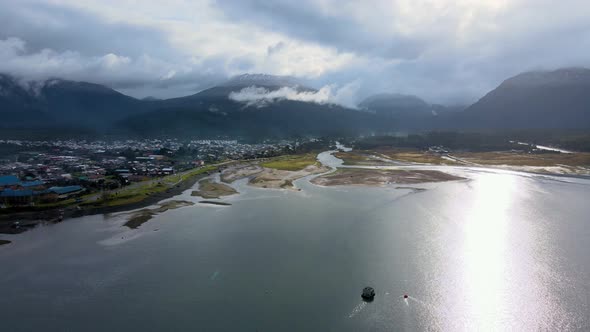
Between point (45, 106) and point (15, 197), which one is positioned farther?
point (45, 106)

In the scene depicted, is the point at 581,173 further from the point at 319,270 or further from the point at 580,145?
the point at 319,270

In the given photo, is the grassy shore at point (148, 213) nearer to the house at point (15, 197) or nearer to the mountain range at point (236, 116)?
the house at point (15, 197)

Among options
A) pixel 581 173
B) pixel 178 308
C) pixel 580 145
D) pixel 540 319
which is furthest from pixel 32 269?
pixel 580 145

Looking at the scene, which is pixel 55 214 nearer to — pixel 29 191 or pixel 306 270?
pixel 29 191

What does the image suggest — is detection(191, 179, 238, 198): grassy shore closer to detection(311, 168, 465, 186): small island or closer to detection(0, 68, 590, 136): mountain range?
detection(311, 168, 465, 186): small island

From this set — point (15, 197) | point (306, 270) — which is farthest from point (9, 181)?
point (306, 270)

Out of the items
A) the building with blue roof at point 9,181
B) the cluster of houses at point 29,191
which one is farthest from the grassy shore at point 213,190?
the building with blue roof at point 9,181

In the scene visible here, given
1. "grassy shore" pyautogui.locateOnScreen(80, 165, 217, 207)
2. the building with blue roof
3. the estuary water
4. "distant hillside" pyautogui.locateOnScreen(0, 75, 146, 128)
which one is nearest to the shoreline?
"grassy shore" pyautogui.locateOnScreen(80, 165, 217, 207)
